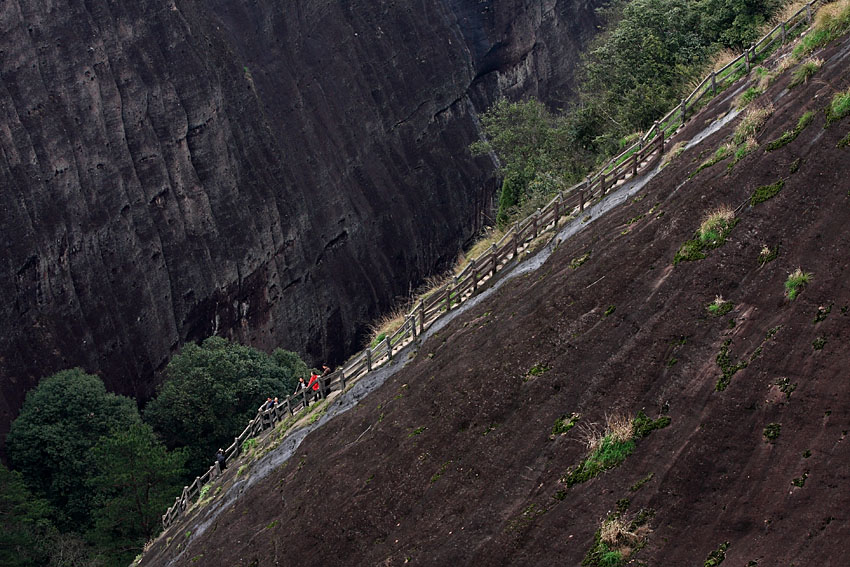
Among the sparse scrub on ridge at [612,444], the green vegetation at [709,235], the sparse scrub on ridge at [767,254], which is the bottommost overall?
the sparse scrub on ridge at [612,444]

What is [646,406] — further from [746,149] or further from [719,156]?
[719,156]

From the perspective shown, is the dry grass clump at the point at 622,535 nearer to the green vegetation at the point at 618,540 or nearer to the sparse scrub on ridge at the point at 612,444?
the green vegetation at the point at 618,540

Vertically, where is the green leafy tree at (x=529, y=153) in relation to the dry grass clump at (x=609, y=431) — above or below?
below

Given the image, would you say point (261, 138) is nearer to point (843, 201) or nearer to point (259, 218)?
point (259, 218)

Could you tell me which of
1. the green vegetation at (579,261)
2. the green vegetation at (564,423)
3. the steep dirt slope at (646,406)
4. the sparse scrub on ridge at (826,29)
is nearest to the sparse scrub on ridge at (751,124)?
the steep dirt slope at (646,406)

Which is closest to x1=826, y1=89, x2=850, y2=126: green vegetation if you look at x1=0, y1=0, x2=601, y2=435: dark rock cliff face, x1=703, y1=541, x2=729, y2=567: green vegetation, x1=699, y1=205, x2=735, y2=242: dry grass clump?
x1=699, y1=205, x2=735, y2=242: dry grass clump

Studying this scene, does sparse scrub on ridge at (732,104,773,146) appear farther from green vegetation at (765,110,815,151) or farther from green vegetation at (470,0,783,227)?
green vegetation at (470,0,783,227)

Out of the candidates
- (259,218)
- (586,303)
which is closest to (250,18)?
(259,218)
